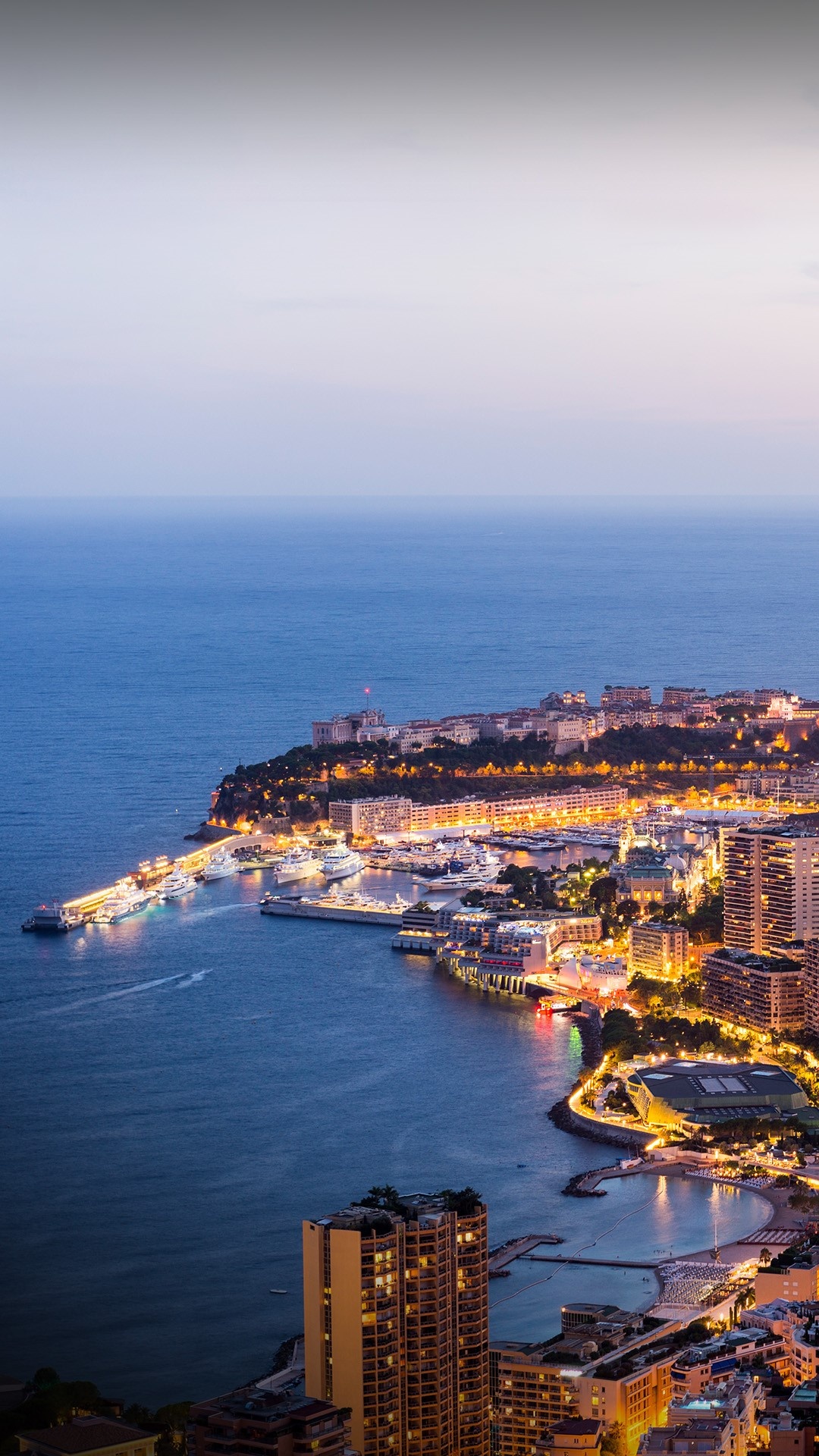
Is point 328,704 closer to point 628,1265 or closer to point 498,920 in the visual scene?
point 498,920

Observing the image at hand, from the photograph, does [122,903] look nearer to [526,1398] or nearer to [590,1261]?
[590,1261]

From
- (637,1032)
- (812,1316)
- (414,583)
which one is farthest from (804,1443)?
(414,583)

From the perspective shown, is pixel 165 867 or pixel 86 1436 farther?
pixel 165 867

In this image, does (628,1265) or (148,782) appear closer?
(628,1265)

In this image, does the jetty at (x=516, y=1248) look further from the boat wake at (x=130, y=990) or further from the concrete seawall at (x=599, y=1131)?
the boat wake at (x=130, y=990)

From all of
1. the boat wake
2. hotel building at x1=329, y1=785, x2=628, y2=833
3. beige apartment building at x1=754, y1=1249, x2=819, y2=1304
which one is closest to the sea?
the boat wake

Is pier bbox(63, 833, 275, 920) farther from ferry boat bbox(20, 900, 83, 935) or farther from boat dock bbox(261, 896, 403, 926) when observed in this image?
Answer: boat dock bbox(261, 896, 403, 926)

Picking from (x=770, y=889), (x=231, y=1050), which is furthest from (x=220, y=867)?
(x=231, y=1050)
